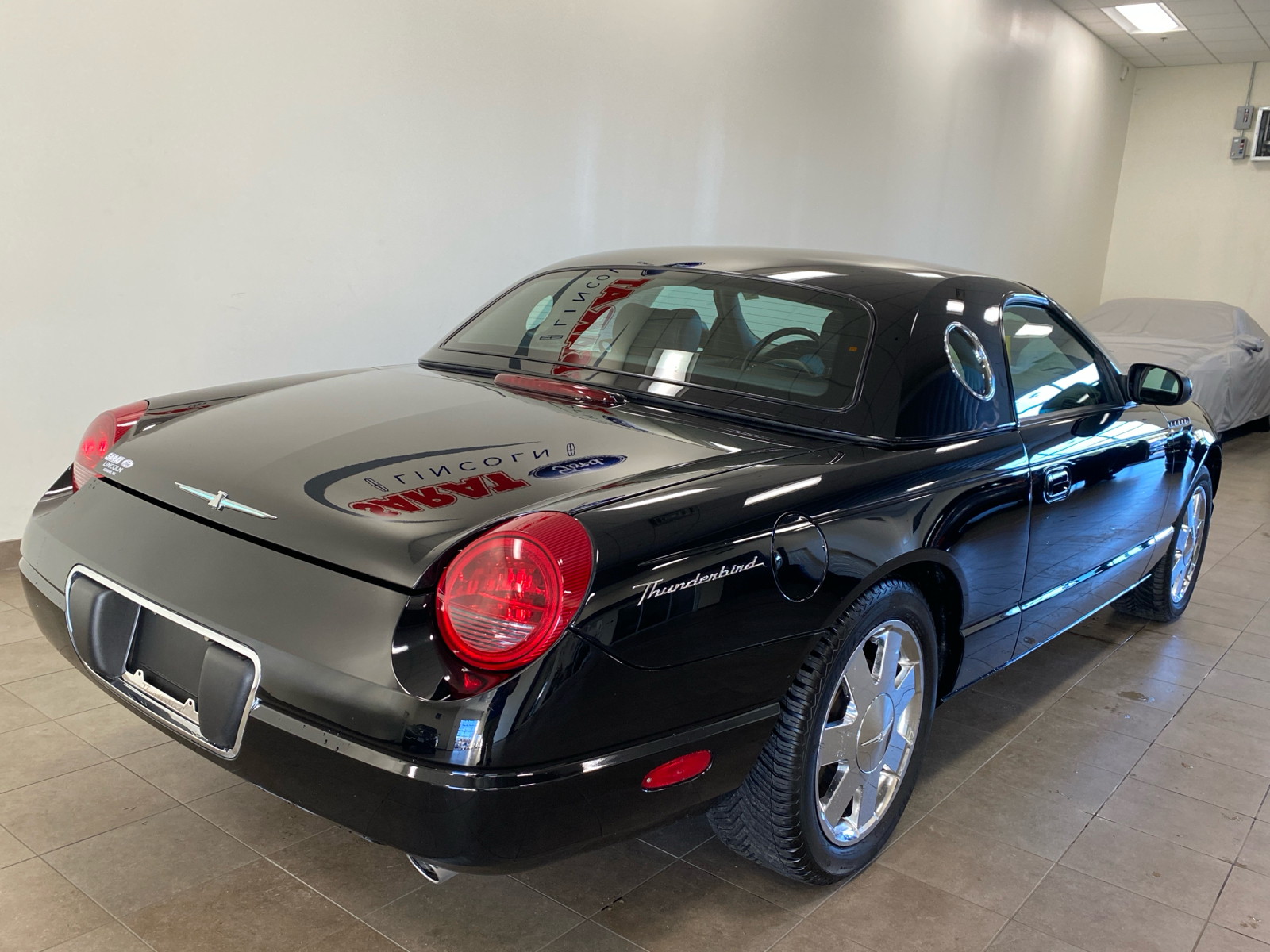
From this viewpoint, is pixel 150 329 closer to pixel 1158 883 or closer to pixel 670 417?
pixel 670 417

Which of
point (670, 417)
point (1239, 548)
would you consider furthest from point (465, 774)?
point (1239, 548)

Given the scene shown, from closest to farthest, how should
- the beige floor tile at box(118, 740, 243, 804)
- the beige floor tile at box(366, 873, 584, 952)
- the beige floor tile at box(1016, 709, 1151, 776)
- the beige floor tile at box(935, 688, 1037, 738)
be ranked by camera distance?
1. the beige floor tile at box(366, 873, 584, 952)
2. the beige floor tile at box(118, 740, 243, 804)
3. the beige floor tile at box(1016, 709, 1151, 776)
4. the beige floor tile at box(935, 688, 1037, 738)

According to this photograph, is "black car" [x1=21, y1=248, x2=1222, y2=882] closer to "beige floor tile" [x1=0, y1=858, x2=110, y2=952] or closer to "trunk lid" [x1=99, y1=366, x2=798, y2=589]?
"trunk lid" [x1=99, y1=366, x2=798, y2=589]

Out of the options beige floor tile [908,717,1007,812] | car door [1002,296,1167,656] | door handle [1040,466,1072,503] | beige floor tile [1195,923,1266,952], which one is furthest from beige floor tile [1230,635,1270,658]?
beige floor tile [1195,923,1266,952]

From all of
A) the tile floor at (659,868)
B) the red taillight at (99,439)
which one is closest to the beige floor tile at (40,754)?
the tile floor at (659,868)

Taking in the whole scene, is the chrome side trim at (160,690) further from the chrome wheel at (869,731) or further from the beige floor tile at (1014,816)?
the beige floor tile at (1014,816)

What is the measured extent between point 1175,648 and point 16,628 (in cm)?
Answer: 393

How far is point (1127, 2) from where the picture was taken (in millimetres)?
9172

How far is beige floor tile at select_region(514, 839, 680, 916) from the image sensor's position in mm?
1923

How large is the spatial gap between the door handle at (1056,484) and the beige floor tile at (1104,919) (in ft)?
Result: 2.91

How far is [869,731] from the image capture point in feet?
6.65

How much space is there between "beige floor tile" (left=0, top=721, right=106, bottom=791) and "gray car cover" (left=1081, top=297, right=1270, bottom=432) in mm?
7587

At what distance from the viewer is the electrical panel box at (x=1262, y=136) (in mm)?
10773

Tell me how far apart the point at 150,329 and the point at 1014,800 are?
3.30 meters
